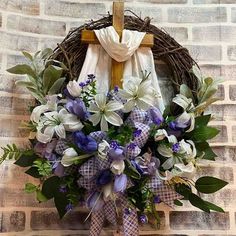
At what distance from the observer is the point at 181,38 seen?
1.67 meters

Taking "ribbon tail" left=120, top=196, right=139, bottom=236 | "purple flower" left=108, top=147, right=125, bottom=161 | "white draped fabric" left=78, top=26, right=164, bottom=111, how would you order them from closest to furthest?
"purple flower" left=108, top=147, right=125, bottom=161 → "ribbon tail" left=120, top=196, right=139, bottom=236 → "white draped fabric" left=78, top=26, right=164, bottom=111

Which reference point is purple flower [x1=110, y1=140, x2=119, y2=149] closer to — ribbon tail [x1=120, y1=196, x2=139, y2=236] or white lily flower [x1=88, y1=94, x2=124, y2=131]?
white lily flower [x1=88, y1=94, x2=124, y2=131]

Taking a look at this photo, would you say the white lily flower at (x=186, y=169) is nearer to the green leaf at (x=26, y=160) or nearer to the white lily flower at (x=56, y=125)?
the white lily flower at (x=56, y=125)

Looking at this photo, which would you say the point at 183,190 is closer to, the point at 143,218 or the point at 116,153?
the point at 143,218

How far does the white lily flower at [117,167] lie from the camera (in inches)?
50.5

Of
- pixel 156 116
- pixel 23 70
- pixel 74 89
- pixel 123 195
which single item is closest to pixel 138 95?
pixel 156 116

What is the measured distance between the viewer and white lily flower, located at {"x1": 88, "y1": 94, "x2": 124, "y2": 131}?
1.35m

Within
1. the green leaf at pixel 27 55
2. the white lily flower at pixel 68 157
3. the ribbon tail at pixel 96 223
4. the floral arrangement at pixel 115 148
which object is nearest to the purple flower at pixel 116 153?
the floral arrangement at pixel 115 148

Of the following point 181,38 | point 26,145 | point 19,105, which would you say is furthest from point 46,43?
point 181,38

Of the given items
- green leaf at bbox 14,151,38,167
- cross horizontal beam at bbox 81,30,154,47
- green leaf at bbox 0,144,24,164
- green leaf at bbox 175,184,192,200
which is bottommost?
green leaf at bbox 175,184,192,200

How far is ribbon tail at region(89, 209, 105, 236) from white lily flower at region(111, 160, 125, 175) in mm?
192

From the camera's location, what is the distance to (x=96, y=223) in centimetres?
143

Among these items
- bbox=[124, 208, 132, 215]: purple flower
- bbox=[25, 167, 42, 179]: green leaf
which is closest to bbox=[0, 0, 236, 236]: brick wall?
bbox=[25, 167, 42, 179]: green leaf

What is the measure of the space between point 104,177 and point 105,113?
0.17m
